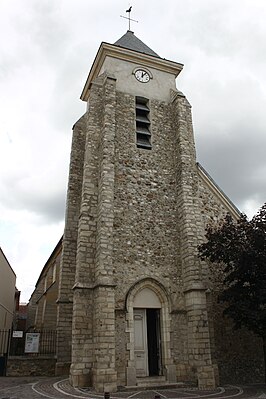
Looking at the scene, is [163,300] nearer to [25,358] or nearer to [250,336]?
[250,336]

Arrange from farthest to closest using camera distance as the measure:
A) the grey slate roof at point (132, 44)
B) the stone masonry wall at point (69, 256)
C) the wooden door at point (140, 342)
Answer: the grey slate roof at point (132, 44), the stone masonry wall at point (69, 256), the wooden door at point (140, 342)

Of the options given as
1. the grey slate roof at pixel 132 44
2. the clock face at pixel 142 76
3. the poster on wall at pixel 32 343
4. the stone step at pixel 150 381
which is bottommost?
the stone step at pixel 150 381

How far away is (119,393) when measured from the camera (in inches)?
388

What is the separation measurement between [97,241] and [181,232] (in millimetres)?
3407

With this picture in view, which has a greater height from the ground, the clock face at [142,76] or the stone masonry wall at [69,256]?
the clock face at [142,76]

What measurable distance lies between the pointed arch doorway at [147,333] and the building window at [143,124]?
20.3ft

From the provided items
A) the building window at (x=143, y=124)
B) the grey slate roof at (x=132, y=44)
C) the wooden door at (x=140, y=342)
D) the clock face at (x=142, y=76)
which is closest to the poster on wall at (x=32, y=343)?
the wooden door at (x=140, y=342)

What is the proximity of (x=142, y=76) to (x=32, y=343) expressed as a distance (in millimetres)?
13018

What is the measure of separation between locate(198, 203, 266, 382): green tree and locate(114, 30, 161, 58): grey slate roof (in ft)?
33.1

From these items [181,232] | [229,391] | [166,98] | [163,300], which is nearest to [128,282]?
[163,300]

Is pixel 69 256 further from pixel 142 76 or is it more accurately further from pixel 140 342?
pixel 142 76

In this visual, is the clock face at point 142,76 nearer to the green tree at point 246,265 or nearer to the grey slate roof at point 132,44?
the grey slate roof at point 132,44

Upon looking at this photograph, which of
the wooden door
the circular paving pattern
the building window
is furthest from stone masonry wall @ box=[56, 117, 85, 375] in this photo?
the wooden door

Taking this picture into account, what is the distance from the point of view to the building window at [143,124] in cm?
1458
